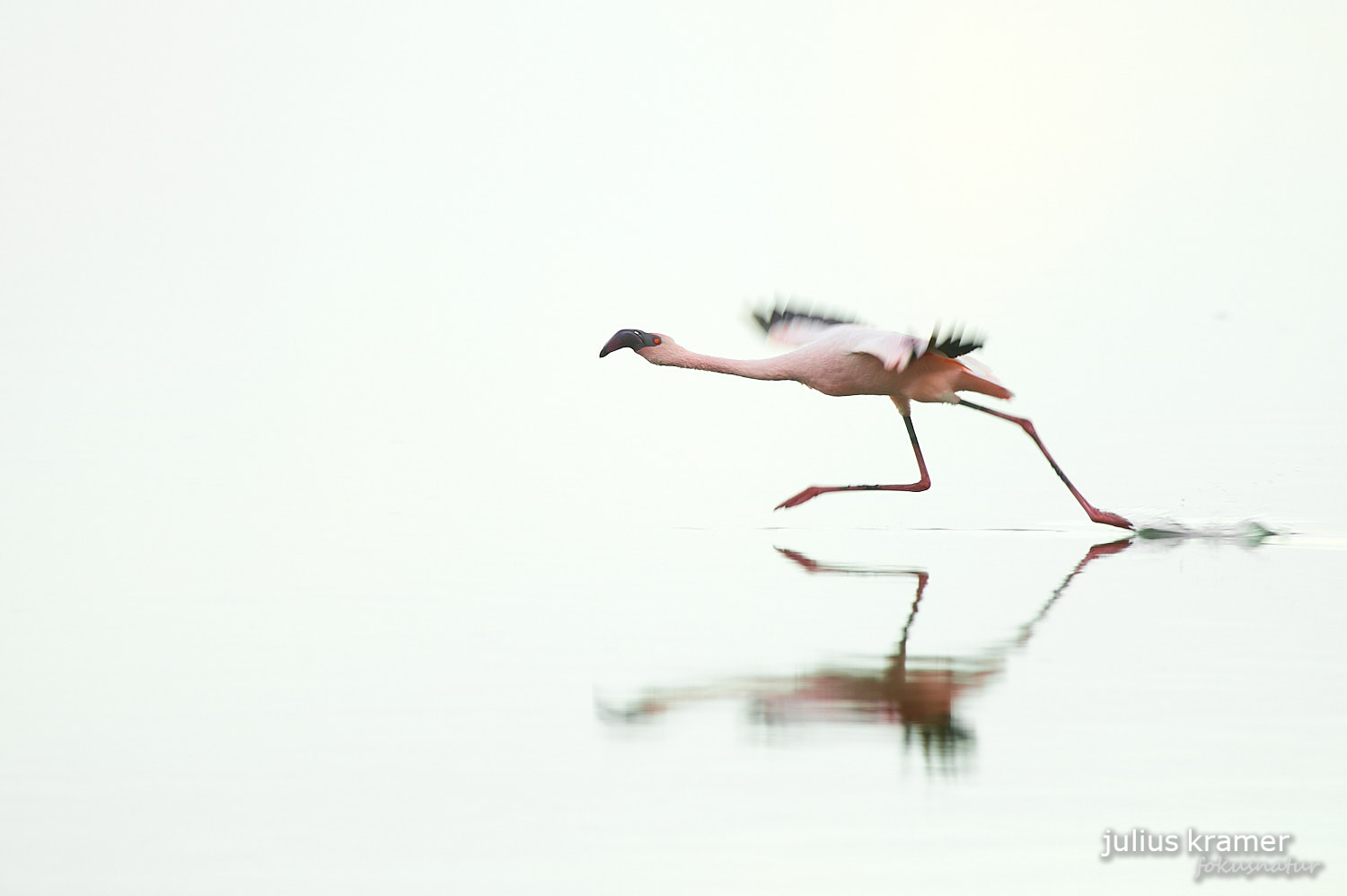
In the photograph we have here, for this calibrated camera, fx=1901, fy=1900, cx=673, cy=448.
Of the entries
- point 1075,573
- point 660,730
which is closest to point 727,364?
point 1075,573

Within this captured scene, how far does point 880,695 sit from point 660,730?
108 centimetres

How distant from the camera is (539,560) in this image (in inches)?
490

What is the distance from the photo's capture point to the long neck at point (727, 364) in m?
14.2

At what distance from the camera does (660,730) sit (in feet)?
24.0

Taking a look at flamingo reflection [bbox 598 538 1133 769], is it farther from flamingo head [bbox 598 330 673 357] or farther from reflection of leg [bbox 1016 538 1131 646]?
flamingo head [bbox 598 330 673 357]

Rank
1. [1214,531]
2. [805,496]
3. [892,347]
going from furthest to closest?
[805,496], [1214,531], [892,347]

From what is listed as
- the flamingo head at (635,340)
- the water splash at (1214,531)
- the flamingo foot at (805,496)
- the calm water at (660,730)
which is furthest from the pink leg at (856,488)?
the calm water at (660,730)

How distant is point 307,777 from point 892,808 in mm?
2059

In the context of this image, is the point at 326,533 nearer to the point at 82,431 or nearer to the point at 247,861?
the point at 247,861

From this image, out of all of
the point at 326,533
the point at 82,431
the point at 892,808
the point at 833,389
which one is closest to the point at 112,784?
the point at 892,808

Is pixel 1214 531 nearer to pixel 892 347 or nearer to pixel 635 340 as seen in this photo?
pixel 892 347

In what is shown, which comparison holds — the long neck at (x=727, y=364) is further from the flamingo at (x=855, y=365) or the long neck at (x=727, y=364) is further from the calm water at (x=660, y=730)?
the calm water at (x=660, y=730)

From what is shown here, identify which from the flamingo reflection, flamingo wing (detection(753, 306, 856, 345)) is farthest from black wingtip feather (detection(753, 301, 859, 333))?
the flamingo reflection

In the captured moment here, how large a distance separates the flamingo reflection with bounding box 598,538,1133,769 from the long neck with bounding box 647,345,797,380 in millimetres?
5268
